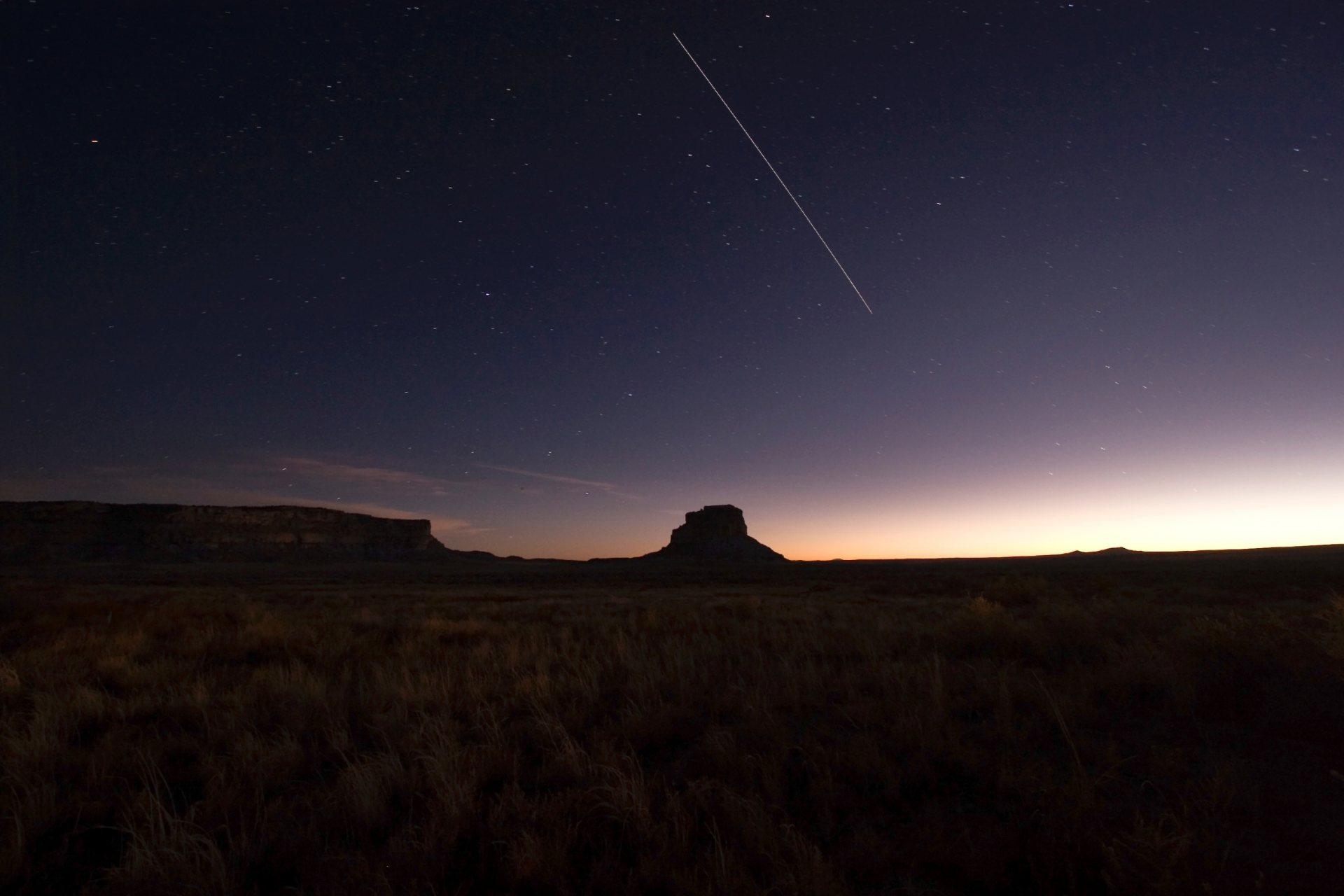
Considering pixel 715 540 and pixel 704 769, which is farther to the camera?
pixel 715 540

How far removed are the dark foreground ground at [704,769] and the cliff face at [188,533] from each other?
146 meters

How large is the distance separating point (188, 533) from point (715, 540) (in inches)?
4500

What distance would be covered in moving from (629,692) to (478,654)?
3228mm

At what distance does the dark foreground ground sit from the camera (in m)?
3.35

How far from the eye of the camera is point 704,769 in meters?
4.74

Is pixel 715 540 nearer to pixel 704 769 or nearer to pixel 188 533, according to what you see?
pixel 188 533

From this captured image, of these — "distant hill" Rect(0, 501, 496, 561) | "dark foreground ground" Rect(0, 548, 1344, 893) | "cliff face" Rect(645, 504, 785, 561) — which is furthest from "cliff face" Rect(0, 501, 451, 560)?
"dark foreground ground" Rect(0, 548, 1344, 893)

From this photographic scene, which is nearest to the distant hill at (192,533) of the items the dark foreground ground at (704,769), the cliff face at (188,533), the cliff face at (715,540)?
the cliff face at (188,533)

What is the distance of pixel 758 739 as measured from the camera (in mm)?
5129

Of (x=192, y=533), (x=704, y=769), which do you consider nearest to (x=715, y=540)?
(x=192, y=533)

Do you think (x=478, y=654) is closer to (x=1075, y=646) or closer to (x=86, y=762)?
(x=86, y=762)

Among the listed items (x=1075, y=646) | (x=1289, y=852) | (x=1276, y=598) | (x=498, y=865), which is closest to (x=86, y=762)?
(x=498, y=865)

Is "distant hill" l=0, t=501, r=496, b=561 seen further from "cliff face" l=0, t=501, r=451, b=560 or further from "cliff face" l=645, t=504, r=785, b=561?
"cliff face" l=645, t=504, r=785, b=561

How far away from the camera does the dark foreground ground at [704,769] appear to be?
3352 millimetres
